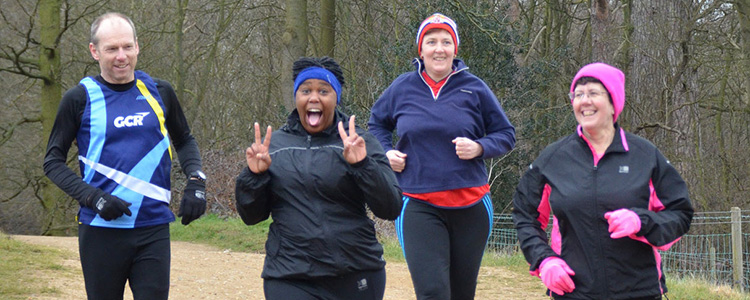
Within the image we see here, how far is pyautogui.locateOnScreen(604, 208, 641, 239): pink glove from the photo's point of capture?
128 inches

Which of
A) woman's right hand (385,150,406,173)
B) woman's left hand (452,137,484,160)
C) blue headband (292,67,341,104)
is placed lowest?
woman's right hand (385,150,406,173)

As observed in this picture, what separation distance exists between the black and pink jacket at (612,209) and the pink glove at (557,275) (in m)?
0.04

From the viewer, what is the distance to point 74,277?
8.51 meters

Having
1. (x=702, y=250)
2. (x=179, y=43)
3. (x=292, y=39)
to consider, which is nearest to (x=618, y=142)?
(x=702, y=250)

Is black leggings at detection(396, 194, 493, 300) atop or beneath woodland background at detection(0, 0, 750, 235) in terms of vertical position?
beneath

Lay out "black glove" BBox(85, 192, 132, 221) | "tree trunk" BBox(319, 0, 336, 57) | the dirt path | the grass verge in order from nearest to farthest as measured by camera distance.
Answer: "black glove" BBox(85, 192, 132, 221), the grass verge, the dirt path, "tree trunk" BBox(319, 0, 336, 57)

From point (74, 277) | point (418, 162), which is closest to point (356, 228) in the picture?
point (418, 162)

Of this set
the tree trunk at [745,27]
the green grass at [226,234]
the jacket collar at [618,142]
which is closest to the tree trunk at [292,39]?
the green grass at [226,234]

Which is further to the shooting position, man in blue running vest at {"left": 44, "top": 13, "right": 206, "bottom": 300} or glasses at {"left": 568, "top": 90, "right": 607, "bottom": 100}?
man in blue running vest at {"left": 44, "top": 13, "right": 206, "bottom": 300}

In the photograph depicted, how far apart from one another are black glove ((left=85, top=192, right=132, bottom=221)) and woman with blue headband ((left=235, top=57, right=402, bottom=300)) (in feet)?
2.13

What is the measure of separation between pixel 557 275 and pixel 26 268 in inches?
271

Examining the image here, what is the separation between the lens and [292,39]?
660 inches

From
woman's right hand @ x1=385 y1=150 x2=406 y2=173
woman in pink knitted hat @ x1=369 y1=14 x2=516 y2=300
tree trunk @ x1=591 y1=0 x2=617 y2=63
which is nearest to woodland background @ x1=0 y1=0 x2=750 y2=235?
tree trunk @ x1=591 y1=0 x2=617 y2=63

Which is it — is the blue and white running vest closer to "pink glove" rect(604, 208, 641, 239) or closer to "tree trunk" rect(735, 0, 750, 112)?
"pink glove" rect(604, 208, 641, 239)
